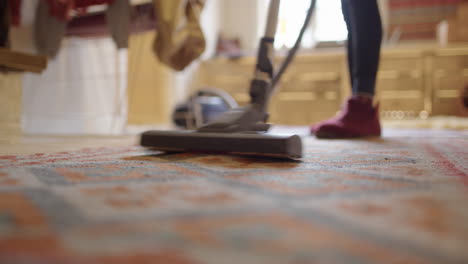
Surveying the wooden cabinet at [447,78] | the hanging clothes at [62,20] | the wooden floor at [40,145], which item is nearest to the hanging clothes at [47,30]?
the hanging clothes at [62,20]

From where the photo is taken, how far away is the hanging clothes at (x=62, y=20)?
1.40 m

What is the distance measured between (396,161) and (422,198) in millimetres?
322

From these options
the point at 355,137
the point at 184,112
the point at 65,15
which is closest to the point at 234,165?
the point at 355,137

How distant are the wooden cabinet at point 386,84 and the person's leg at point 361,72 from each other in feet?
8.70

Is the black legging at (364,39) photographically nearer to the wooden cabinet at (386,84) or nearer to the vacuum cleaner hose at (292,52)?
the vacuum cleaner hose at (292,52)

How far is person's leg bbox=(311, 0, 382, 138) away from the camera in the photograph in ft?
4.00

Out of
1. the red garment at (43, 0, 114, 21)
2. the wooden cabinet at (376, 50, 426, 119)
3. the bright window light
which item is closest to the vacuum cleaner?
the red garment at (43, 0, 114, 21)

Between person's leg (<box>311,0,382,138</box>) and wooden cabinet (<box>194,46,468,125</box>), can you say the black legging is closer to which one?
person's leg (<box>311,0,382,138</box>)

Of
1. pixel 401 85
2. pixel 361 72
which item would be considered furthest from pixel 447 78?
pixel 361 72

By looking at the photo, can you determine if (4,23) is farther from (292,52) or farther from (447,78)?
(447,78)

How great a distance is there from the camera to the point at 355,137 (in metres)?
1.31

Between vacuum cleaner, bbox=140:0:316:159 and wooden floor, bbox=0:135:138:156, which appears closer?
vacuum cleaner, bbox=140:0:316:159

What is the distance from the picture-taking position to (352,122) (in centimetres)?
130

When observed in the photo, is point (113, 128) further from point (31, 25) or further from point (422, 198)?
point (422, 198)
